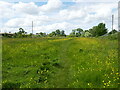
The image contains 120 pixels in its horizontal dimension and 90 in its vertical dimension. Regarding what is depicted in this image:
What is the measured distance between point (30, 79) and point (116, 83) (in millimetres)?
5059

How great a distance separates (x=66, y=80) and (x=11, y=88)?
125 inches

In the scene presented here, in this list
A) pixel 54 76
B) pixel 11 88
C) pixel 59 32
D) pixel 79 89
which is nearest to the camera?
pixel 79 89

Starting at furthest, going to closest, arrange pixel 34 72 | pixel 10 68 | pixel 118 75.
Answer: pixel 10 68
pixel 34 72
pixel 118 75

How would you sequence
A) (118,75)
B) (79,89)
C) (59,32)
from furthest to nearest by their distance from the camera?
(59,32) → (118,75) → (79,89)

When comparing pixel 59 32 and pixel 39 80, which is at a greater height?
pixel 59 32

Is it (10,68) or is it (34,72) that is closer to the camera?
(34,72)

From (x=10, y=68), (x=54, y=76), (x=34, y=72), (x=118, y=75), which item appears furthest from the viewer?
(x=10, y=68)

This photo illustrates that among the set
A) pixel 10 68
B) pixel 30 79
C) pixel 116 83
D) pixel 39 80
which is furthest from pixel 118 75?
pixel 10 68

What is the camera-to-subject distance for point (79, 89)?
7.83 meters

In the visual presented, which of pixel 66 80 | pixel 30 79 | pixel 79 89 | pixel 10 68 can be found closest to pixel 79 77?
pixel 66 80

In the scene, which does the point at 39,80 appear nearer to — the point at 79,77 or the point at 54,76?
the point at 54,76

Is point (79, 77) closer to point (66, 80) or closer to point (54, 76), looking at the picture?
point (66, 80)

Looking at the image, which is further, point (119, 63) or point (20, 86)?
point (119, 63)

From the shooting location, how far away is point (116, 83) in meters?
7.98
